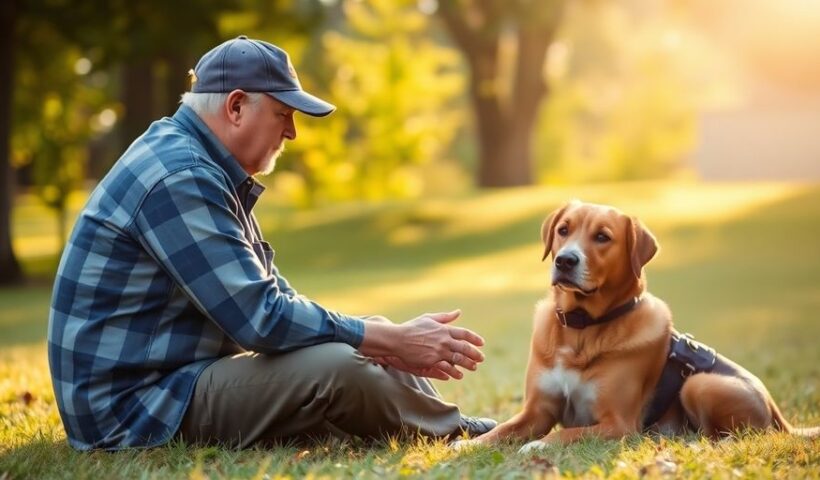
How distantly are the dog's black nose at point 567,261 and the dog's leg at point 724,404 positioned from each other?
34.8 inches

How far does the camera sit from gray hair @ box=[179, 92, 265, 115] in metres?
4.59

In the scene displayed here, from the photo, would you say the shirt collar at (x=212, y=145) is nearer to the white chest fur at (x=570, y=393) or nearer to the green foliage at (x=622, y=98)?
the white chest fur at (x=570, y=393)

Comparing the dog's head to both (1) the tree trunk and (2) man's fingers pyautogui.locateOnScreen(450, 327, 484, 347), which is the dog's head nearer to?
(2) man's fingers pyautogui.locateOnScreen(450, 327, 484, 347)

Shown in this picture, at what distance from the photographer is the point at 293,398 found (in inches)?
180

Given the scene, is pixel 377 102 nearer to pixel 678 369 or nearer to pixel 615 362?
pixel 678 369

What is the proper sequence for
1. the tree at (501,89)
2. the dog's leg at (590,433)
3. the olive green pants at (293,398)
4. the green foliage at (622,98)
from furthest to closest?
the green foliage at (622,98) → the tree at (501,89) → the dog's leg at (590,433) → the olive green pants at (293,398)

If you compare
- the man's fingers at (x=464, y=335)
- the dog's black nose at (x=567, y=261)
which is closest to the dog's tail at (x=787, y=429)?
the dog's black nose at (x=567, y=261)

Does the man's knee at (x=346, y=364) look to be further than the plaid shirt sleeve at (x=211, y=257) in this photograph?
Yes

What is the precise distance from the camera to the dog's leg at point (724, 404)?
5223 millimetres

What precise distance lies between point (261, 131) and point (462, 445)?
5.62 ft

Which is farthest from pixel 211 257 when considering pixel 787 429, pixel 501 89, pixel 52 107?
pixel 501 89

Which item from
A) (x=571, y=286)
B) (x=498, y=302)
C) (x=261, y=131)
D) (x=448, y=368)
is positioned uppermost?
(x=261, y=131)

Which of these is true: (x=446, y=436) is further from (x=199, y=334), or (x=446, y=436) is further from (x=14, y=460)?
(x=14, y=460)

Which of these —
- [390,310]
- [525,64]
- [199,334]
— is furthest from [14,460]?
[525,64]
